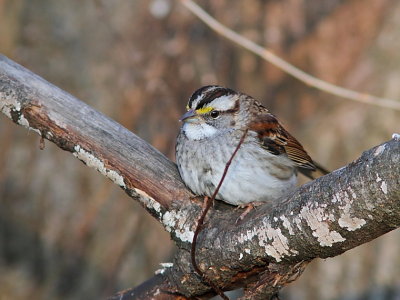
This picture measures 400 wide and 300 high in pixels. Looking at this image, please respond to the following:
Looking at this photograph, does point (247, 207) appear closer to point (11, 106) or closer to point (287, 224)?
point (287, 224)

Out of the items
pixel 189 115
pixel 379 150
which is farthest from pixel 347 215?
pixel 189 115

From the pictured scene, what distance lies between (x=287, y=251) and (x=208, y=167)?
1.07m

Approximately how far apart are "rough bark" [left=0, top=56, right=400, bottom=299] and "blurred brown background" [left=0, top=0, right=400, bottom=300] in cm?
172

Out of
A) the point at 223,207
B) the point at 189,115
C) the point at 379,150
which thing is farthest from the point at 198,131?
the point at 379,150

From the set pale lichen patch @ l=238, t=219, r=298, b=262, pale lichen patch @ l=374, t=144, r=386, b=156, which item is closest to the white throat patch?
pale lichen patch @ l=238, t=219, r=298, b=262

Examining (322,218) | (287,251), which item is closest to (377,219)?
(322,218)

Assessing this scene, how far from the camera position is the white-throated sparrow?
13.8 feet

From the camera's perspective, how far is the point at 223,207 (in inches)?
164

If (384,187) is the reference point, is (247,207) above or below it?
above

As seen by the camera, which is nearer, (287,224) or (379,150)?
(379,150)

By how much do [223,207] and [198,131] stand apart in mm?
612

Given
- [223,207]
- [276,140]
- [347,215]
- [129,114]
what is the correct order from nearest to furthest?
[347,215] → [223,207] → [276,140] → [129,114]

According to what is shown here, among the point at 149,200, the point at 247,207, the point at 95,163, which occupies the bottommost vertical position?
the point at 247,207

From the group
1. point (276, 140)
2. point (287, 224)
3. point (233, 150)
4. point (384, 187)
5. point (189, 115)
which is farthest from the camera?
point (276, 140)
